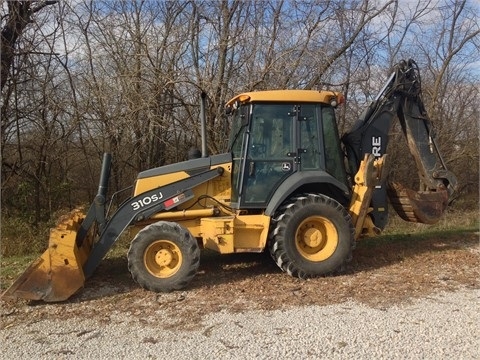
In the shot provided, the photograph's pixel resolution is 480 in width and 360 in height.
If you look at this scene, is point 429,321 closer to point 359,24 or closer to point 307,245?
point 307,245

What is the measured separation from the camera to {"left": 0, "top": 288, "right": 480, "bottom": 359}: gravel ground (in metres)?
3.83

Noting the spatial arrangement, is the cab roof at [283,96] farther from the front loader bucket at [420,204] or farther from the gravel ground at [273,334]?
the gravel ground at [273,334]

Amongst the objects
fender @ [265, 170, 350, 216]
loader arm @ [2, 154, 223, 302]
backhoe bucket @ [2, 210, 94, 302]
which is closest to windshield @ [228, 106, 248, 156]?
loader arm @ [2, 154, 223, 302]

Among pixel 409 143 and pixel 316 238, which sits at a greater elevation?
pixel 409 143

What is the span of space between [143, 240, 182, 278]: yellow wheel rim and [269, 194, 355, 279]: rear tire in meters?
1.22

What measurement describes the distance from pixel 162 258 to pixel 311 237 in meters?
1.92

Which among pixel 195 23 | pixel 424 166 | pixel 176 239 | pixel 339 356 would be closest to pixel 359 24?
pixel 195 23

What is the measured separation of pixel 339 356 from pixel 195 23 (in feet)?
33.0

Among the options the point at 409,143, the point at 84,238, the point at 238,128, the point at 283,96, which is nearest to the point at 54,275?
the point at 84,238

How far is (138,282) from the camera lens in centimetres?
564

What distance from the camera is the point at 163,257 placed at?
18.9 ft

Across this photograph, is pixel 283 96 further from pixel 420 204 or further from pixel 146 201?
pixel 420 204

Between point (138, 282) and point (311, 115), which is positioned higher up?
point (311, 115)

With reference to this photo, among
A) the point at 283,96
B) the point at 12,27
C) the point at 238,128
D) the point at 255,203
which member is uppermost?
the point at 12,27
